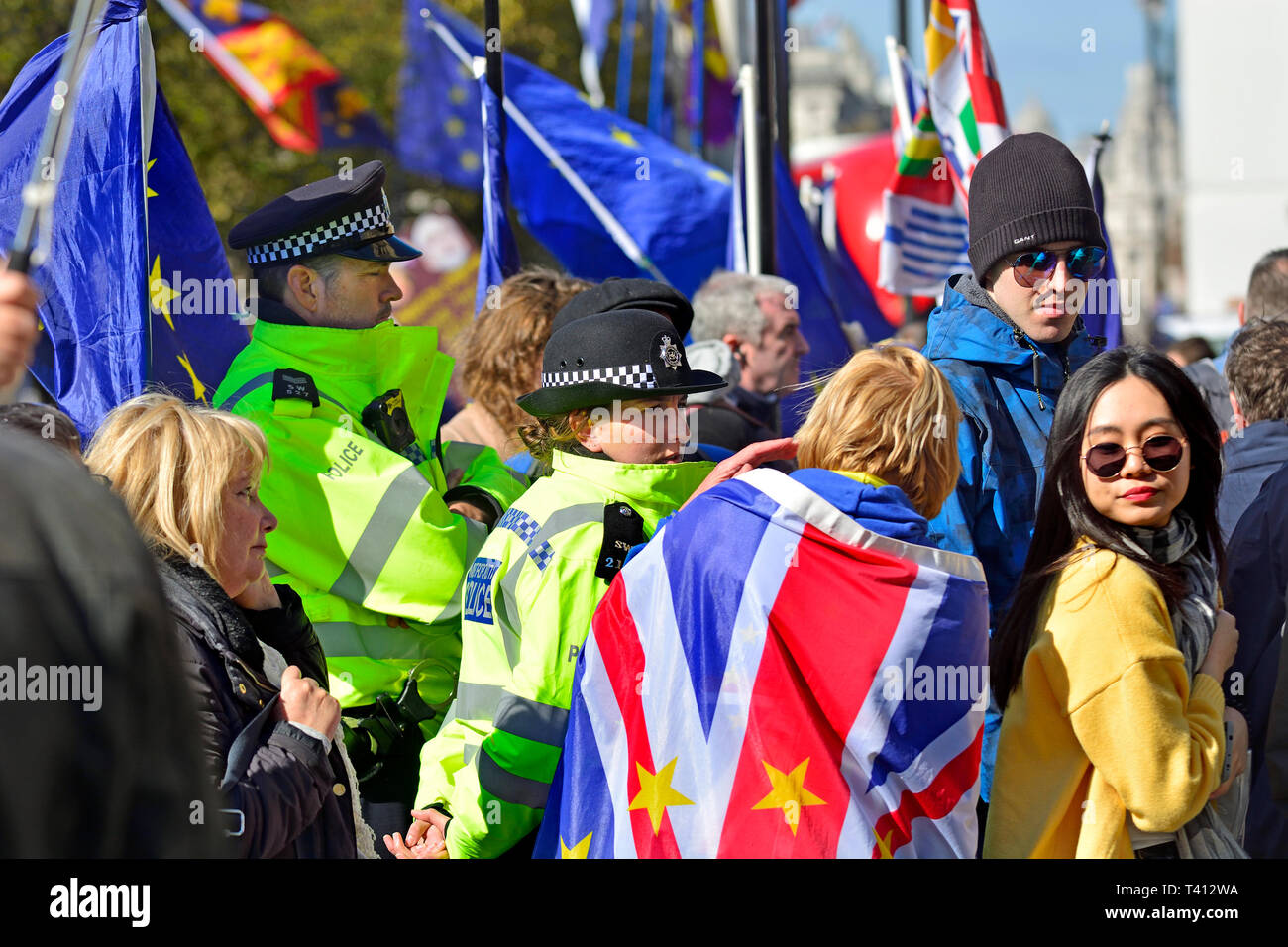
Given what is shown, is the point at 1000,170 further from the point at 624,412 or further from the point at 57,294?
the point at 57,294

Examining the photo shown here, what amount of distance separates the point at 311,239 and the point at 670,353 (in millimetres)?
1122

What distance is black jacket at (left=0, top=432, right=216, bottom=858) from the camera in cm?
109

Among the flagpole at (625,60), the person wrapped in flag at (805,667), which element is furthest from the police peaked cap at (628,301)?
the flagpole at (625,60)

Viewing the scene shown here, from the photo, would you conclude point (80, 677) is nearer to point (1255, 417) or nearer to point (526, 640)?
point (526, 640)

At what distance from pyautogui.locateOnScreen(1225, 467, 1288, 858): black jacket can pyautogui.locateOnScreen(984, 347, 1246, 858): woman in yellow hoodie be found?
0.65m

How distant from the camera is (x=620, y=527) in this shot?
292 centimetres

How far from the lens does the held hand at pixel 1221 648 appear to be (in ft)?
8.76

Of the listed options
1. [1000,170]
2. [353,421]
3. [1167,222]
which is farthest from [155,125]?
[1167,222]

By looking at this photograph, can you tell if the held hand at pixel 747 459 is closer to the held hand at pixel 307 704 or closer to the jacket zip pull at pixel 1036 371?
the jacket zip pull at pixel 1036 371

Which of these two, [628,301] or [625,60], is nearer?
[628,301]

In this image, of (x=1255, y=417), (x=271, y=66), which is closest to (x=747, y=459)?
(x=1255, y=417)

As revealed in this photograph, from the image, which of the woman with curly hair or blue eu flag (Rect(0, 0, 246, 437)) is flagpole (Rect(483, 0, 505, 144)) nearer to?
the woman with curly hair

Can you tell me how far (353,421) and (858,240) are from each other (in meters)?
8.87

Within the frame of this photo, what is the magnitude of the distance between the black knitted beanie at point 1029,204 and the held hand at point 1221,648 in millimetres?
1085
